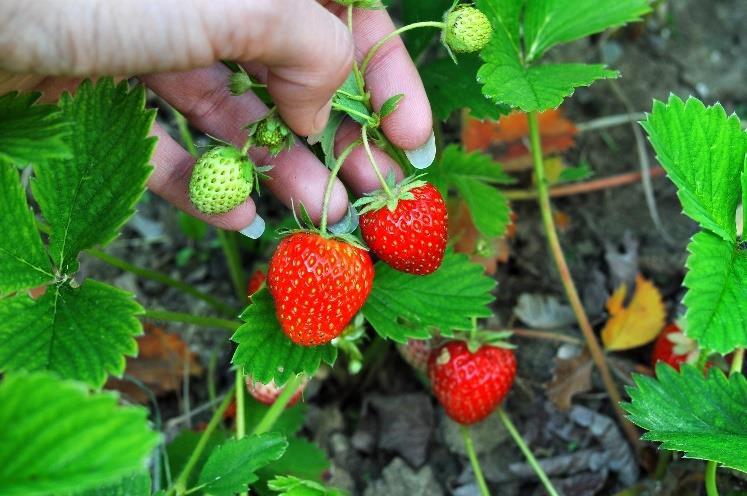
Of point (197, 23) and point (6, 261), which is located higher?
point (197, 23)

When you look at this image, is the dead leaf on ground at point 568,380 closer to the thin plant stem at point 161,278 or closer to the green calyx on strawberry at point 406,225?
the green calyx on strawberry at point 406,225

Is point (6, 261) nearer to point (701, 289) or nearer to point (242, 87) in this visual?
point (242, 87)

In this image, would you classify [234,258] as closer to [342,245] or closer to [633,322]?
[342,245]

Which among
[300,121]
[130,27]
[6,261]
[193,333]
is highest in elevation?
[130,27]

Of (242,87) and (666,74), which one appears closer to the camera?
(242,87)

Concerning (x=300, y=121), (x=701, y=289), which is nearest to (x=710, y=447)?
(x=701, y=289)

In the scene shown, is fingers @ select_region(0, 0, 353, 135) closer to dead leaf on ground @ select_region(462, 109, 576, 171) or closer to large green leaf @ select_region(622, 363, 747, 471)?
large green leaf @ select_region(622, 363, 747, 471)

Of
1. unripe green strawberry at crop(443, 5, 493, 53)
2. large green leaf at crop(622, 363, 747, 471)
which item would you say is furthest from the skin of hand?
large green leaf at crop(622, 363, 747, 471)

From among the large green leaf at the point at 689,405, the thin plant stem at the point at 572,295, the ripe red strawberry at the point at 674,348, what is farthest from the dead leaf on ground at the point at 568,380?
the large green leaf at the point at 689,405
